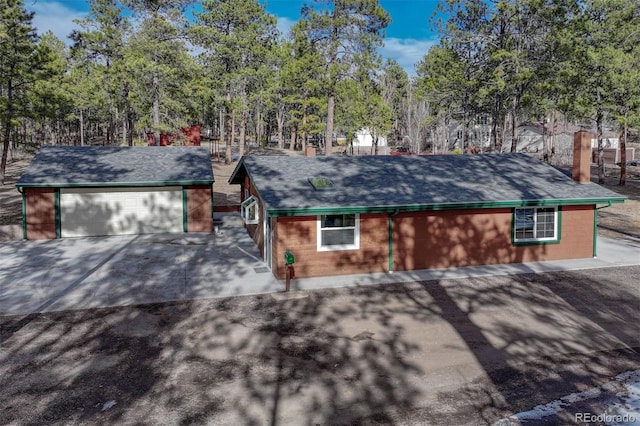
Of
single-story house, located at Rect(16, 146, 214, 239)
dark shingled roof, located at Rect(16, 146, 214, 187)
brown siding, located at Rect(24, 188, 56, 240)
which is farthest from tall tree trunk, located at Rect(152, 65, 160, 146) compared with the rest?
brown siding, located at Rect(24, 188, 56, 240)

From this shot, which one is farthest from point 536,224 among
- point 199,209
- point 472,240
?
point 199,209

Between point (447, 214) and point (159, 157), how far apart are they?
1513cm

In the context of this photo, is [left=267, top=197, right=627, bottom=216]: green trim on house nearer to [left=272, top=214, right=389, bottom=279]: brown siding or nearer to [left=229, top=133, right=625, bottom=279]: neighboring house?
[left=229, top=133, right=625, bottom=279]: neighboring house

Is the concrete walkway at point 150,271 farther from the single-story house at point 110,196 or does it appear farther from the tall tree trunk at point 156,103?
the tall tree trunk at point 156,103

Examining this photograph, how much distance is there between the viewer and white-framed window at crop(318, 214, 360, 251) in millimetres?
14242

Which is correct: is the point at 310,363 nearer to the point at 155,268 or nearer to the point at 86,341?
the point at 86,341

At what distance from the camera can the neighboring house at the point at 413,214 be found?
46.1ft

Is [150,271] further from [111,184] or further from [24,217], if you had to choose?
[24,217]

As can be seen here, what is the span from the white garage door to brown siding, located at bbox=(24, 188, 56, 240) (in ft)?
1.26

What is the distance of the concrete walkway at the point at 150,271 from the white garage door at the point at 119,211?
1.10 metres

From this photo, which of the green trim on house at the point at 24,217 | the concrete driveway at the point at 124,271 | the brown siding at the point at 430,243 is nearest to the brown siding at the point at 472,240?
the brown siding at the point at 430,243

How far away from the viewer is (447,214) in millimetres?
15156

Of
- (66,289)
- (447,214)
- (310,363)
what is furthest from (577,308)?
(66,289)

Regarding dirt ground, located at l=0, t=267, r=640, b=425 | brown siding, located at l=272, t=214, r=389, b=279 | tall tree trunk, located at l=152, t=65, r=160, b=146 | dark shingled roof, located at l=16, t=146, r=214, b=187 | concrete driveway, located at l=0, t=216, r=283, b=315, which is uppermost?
tall tree trunk, located at l=152, t=65, r=160, b=146
